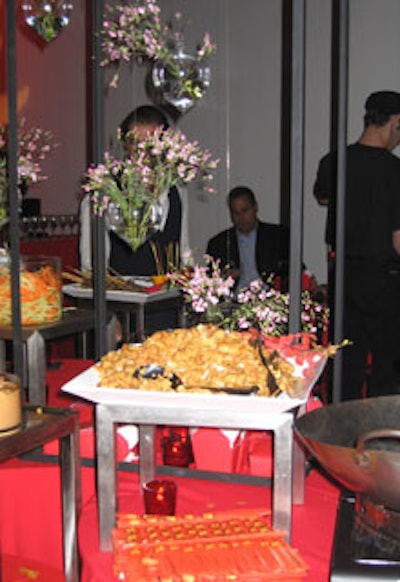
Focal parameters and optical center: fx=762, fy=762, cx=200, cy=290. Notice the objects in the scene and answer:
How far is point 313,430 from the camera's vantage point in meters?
1.07

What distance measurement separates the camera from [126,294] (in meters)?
2.45

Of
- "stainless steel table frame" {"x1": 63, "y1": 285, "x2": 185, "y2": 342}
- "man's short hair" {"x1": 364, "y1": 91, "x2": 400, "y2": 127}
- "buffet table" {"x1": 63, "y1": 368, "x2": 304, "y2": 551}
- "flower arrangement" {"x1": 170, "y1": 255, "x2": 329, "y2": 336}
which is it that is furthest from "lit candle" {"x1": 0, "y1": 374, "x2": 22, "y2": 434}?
"man's short hair" {"x1": 364, "y1": 91, "x2": 400, "y2": 127}

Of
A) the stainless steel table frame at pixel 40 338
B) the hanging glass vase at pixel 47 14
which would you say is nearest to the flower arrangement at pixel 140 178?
the stainless steel table frame at pixel 40 338

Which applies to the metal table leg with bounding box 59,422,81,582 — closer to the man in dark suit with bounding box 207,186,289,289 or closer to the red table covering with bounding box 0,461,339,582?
the red table covering with bounding box 0,461,339,582

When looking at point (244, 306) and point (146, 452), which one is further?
point (244, 306)

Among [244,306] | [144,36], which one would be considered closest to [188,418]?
[244,306]

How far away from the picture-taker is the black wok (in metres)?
0.87

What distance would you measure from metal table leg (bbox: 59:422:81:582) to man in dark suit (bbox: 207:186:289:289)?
194cm

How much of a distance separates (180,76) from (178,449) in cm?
78

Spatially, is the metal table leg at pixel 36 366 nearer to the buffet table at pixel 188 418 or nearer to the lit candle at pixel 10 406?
the lit candle at pixel 10 406

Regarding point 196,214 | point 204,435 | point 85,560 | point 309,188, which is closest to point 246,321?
point 204,435

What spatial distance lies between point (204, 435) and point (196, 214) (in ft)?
12.2

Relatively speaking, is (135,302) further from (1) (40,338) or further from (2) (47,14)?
(2) (47,14)

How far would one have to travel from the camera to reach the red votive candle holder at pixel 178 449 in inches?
56.2
